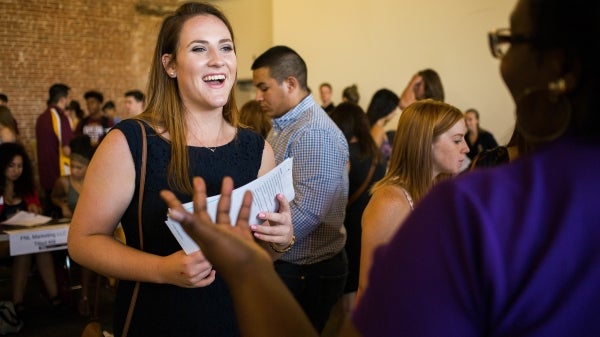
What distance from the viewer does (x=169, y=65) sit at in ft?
5.98

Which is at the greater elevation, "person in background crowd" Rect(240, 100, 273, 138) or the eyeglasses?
the eyeglasses

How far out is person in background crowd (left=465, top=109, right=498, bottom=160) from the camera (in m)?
6.95

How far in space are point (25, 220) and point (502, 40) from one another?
15.0 ft

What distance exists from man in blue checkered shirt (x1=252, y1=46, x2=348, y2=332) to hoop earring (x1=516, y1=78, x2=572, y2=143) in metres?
1.91

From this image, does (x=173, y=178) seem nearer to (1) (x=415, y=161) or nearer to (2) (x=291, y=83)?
(1) (x=415, y=161)

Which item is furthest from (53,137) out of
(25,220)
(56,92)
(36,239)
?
(36,239)

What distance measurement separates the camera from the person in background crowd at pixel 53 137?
7875 millimetres

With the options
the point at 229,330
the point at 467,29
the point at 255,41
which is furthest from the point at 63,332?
the point at 255,41

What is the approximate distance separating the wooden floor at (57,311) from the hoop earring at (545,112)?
4.51m

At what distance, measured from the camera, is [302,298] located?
2.77 metres

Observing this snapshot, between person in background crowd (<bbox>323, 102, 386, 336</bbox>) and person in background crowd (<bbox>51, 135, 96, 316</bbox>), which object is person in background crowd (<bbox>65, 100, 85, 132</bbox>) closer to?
person in background crowd (<bbox>51, 135, 96, 316</bbox>)

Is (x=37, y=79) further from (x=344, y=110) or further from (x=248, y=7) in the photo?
(x=344, y=110)

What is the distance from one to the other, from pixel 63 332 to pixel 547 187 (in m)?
4.72

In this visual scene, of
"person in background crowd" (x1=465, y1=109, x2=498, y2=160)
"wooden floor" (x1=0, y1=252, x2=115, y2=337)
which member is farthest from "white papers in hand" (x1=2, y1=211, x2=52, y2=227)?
"person in background crowd" (x1=465, y1=109, x2=498, y2=160)
